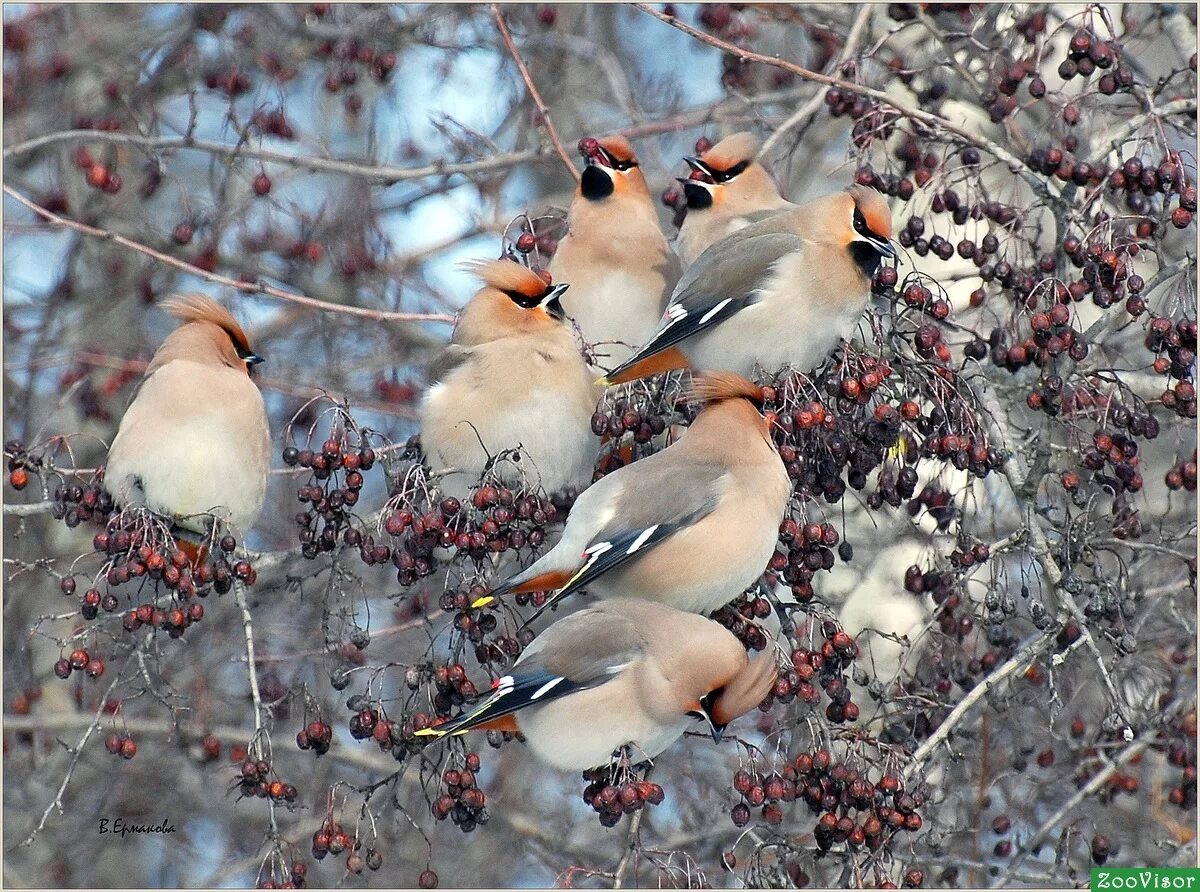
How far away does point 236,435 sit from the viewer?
4527mm

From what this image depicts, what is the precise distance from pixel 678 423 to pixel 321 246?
2638 millimetres

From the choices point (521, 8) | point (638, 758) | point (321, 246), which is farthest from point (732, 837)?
point (521, 8)

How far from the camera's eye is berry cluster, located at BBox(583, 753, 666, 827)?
330 cm

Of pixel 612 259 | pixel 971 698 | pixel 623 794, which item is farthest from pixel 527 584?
pixel 612 259

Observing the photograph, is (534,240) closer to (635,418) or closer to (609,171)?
(609,171)

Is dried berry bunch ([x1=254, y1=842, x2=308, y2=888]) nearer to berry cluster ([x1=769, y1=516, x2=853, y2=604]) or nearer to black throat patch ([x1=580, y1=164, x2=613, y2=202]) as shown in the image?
berry cluster ([x1=769, y1=516, x2=853, y2=604])

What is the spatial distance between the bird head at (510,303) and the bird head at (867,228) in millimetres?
850

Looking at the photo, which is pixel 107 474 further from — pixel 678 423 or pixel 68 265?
pixel 68 265

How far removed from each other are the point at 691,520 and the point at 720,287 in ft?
2.59

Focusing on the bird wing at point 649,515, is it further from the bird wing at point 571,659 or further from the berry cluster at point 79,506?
the berry cluster at point 79,506

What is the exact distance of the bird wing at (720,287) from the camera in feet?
13.9

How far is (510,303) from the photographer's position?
15.3 ft

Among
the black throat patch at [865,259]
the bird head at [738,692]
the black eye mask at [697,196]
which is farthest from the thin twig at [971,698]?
the black eye mask at [697,196]

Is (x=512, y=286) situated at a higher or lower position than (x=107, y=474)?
higher
